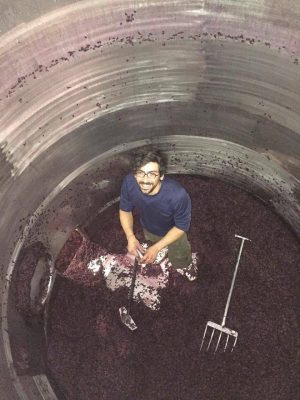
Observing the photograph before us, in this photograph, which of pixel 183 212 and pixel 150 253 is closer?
pixel 183 212

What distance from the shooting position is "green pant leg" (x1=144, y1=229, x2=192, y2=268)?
2088 mm

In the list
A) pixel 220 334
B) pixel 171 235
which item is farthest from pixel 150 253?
pixel 220 334

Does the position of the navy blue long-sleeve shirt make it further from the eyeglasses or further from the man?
the eyeglasses

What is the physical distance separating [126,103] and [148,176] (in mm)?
502

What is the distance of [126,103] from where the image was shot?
1978 mm

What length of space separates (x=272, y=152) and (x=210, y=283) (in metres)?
0.71

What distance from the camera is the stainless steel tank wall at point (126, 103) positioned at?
167 centimetres

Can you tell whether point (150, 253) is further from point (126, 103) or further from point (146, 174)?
point (126, 103)

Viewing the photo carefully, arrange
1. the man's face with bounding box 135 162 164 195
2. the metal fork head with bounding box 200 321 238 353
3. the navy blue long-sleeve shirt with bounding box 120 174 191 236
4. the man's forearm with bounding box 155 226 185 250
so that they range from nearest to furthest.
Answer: the man's face with bounding box 135 162 164 195, the navy blue long-sleeve shirt with bounding box 120 174 191 236, the man's forearm with bounding box 155 226 185 250, the metal fork head with bounding box 200 321 238 353

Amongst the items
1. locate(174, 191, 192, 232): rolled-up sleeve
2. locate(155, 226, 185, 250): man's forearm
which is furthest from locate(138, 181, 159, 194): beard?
locate(155, 226, 185, 250): man's forearm

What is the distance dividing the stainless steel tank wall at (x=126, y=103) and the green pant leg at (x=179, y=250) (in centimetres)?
39

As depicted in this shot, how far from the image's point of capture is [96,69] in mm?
1805

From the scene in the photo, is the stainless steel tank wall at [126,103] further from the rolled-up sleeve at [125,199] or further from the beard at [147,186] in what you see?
the beard at [147,186]

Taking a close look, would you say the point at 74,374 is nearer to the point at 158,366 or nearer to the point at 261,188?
the point at 158,366
